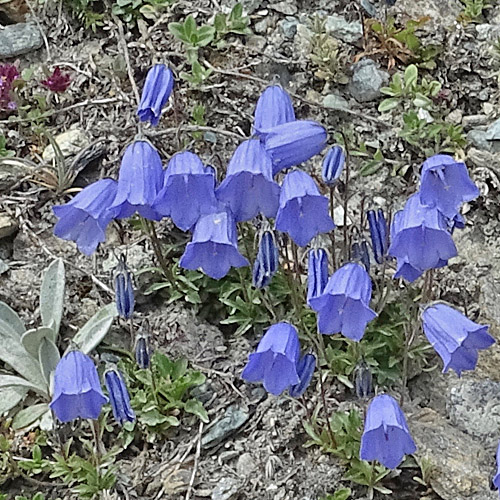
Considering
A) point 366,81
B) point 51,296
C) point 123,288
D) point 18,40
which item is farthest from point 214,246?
point 18,40

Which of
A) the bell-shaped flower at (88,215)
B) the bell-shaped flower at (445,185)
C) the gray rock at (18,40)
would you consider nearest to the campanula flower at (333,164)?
the bell-shaped flower at (445,185)

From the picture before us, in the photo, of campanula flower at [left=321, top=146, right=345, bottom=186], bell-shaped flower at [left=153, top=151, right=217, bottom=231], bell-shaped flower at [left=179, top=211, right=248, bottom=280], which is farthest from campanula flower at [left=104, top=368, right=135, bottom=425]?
campanula flower at [left=321, top=146, right=345, bottom=186]

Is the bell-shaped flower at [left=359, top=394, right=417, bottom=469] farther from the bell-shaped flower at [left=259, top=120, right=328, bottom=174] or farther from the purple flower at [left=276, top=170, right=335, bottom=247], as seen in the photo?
the bell-shaped flower at [left=259, top=120, right=328, bottom=174]

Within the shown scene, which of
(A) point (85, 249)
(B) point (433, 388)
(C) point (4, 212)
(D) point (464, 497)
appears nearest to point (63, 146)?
(C) point (4, 212)

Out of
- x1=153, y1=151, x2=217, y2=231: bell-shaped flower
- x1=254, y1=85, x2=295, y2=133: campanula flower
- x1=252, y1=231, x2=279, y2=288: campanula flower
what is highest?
x1=254, y1=85, x2=295, y2=133: campanula flower

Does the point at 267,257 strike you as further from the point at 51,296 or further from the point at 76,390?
the point at 51,296

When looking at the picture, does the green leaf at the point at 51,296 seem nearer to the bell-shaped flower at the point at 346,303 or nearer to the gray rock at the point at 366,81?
the bell-shaped flower at the point at 346,303

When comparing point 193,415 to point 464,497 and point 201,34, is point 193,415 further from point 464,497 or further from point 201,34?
point 201,34
